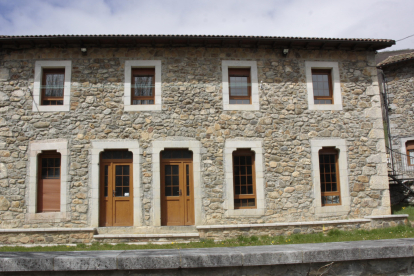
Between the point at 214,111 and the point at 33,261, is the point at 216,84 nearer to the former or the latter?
the point at 214,111

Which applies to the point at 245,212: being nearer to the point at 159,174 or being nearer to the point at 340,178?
the point at 159,174

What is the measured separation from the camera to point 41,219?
975cm

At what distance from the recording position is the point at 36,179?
9938 mm

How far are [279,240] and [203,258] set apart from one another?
629 centimetres

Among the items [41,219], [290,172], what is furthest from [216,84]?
[41,219]

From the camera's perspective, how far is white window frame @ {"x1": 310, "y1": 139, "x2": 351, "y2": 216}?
10445 mm

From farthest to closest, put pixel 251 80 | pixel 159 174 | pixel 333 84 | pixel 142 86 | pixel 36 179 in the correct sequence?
pixel 333 84 < pixel 251 80 < pixel 142 86 < pixel 159 174 < pixel 36 179

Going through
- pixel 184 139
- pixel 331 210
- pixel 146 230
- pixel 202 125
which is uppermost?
pixel 202 125

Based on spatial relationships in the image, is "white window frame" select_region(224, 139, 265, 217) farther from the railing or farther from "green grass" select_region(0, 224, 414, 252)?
the railing

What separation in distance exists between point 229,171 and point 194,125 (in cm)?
185

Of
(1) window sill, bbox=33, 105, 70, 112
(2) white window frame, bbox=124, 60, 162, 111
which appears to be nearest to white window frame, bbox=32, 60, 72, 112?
(1) window sill, bbox=33, 105, 70, 112

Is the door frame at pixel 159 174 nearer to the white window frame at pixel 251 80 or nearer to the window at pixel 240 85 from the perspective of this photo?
the white window frame at pixel 251 80

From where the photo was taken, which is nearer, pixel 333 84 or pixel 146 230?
pixel 146 230

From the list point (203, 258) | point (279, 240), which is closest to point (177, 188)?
point (279, 240)
